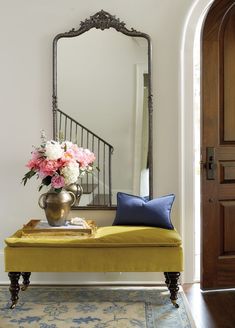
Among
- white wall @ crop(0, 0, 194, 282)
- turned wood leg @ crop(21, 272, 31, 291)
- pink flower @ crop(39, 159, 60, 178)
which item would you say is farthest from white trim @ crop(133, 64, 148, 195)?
turned wood leg @ crop(21, 272, 31, 291)

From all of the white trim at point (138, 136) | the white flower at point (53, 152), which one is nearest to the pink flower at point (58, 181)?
the white flower at point (53, 152)

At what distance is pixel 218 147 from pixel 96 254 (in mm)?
1340

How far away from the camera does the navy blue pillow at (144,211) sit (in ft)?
10.5

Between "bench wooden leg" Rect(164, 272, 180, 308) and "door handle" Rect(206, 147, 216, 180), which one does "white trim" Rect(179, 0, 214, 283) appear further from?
"bench wooden leg" Rect(164, 272, 180, 308)

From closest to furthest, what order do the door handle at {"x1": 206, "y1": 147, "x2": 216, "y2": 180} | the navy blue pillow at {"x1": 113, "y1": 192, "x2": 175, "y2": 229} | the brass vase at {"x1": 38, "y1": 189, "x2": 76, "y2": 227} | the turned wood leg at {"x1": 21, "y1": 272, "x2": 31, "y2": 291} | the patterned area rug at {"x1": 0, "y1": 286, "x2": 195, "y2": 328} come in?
the patterned area rug at {"x1": 0, "y1": 286, "x2": 195, "y2": 328}
the brass vase at {"x1": 38, "y1": 189, "x2": 76, "y2": 227}
the navy blue pillow at {"x1": 113, "y1": 192, "x2": 175, "y2": 229}
the turned wood leg at {"x1": 21, "y1": 272, "x2": 31, "y2": 291}
the door handle at {"x1": 206, "y1": 147, "x2": 216, "y2": 180}

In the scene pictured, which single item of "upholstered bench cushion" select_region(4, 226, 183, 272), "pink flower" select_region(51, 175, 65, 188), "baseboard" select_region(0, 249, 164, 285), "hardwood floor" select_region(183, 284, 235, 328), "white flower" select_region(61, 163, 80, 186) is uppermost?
"white flower" select_region(61, 163, 80, 186)

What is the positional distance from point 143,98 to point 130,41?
1.57 ft

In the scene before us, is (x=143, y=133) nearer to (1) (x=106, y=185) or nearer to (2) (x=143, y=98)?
(2) (x=143, y=98)

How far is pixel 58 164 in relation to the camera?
302 centimetres

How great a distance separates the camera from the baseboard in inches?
138

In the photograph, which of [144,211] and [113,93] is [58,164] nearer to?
[144,211]

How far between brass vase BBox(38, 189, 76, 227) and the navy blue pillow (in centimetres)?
44

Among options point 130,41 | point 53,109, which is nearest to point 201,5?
point 130,41

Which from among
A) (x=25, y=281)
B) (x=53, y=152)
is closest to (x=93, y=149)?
(x=53, y=152)
